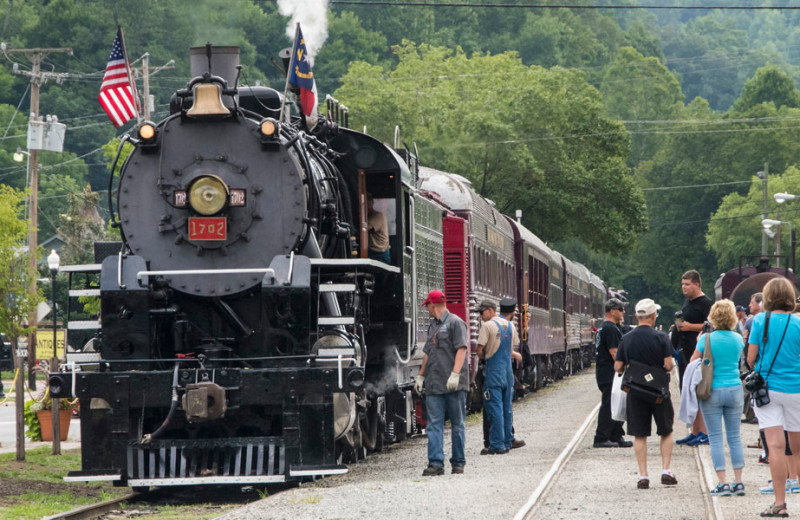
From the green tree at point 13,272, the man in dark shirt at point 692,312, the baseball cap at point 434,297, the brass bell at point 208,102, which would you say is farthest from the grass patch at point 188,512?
the green tree at point 13,272

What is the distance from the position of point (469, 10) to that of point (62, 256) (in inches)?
1601

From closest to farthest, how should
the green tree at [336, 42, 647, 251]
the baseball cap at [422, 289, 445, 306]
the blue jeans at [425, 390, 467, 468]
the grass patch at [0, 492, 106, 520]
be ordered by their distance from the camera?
the grass patch at [0, 492, 106, 520]
the blue jeans at [425, 390, 467, 468]
the baseball cap at [422, 289, 445, 306]
the green tree at [336, 42, 647, 251]

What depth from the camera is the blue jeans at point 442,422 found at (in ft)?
38.6

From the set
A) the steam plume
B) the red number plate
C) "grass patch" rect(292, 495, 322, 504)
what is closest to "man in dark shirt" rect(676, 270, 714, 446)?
"grass patch" rect(292, 495, 322, 504)

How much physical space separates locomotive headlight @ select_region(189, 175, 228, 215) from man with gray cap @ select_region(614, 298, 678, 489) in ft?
12.5

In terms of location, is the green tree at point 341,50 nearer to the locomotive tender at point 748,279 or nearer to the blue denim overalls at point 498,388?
the locomotive tender at point 748,279

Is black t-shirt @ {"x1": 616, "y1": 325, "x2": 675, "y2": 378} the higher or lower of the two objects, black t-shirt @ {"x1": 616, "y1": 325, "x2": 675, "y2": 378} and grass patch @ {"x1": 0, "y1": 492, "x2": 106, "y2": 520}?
the higher

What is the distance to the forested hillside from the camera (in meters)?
48.8

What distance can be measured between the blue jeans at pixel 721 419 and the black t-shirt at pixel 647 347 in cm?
63

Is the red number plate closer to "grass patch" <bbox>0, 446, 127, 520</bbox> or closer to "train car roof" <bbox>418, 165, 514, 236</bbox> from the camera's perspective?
"grass patch" <bbox>0, 446, 127, 520</bbox>

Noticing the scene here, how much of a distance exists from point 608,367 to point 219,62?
18.2ft

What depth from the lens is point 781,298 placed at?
9289 millimetres

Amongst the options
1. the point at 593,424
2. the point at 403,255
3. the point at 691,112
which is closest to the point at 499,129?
the point at 593,424

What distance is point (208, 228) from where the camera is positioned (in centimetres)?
1111
